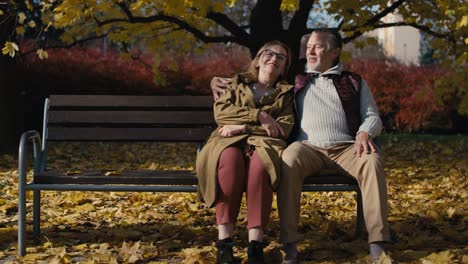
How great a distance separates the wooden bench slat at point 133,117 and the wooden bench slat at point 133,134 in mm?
49

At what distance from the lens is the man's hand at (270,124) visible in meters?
3.87

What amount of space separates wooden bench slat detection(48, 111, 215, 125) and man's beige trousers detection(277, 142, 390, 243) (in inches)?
34.9

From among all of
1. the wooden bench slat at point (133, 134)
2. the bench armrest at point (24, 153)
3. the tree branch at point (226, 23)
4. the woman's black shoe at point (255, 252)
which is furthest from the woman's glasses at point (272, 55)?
the tree branch at point (226, 23)

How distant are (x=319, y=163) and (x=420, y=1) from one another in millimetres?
6309

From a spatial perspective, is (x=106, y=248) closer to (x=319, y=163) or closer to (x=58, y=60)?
(x=319, y=163)

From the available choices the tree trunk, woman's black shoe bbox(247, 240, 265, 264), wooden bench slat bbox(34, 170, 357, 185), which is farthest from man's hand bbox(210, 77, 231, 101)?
the tree trunk

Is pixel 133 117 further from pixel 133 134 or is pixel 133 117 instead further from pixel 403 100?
pixel 403 100

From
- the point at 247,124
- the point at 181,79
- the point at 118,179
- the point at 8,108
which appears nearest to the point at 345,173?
the point at 247,124

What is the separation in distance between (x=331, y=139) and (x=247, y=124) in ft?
1.63

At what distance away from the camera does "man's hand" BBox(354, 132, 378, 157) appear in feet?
12.3

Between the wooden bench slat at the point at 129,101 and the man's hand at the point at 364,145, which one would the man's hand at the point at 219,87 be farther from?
the man's hand at the point at 364,145

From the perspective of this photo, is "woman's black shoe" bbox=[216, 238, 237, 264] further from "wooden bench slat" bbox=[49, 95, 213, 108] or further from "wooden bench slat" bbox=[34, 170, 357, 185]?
"wooden bench slat" bbox=[49, 95, 213, 108]

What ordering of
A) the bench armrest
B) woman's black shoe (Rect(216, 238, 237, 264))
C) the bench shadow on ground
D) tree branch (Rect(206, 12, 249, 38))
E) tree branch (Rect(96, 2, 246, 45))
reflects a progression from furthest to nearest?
tree branch (Rect(206, 12, 249, 38))
tree branch (Rect(96, 2, 246, 45))
the bench shadow on ground
the bench armrest
woman's black shoe (Rect(216, 238, 237, 264))

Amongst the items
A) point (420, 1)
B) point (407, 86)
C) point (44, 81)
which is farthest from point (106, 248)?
point (407, 86)
